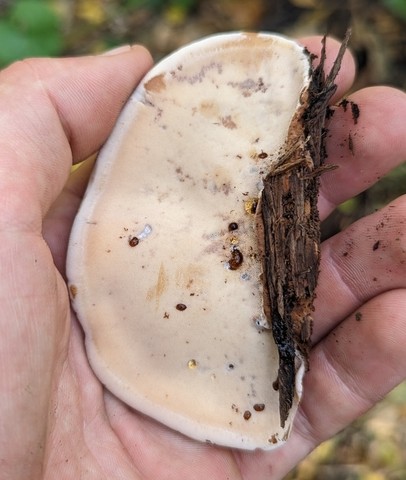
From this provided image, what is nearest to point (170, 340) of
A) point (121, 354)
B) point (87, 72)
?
point (121, 354)

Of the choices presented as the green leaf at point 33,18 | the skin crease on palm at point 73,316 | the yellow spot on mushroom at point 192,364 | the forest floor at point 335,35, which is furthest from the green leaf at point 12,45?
the yellow spot on mushroom at point 192,364

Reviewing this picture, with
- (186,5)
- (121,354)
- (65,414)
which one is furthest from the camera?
(186,5)

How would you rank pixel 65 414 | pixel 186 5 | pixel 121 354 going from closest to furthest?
pixel 65 414
pixel 121 354
pixel 186 5

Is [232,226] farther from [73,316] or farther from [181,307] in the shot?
[73,316]

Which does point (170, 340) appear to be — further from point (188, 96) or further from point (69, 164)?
point (188, 96)

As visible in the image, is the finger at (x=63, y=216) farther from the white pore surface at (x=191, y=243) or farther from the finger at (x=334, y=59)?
the finger at (x=334, y=59)

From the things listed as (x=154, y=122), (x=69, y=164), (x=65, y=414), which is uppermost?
(x=154, y=122)

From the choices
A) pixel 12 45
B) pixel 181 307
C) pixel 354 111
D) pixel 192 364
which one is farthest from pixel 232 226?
pixel 12 45

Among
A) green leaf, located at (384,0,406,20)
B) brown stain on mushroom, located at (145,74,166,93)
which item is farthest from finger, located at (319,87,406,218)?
green leaf, located at (384,0,406,20)

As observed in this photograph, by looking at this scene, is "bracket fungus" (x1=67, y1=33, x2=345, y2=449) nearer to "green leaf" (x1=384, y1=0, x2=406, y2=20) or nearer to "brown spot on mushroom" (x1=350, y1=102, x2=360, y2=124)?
"brown spot on mushroom" (x1=350, y1=102, x2=360, y2=124)
